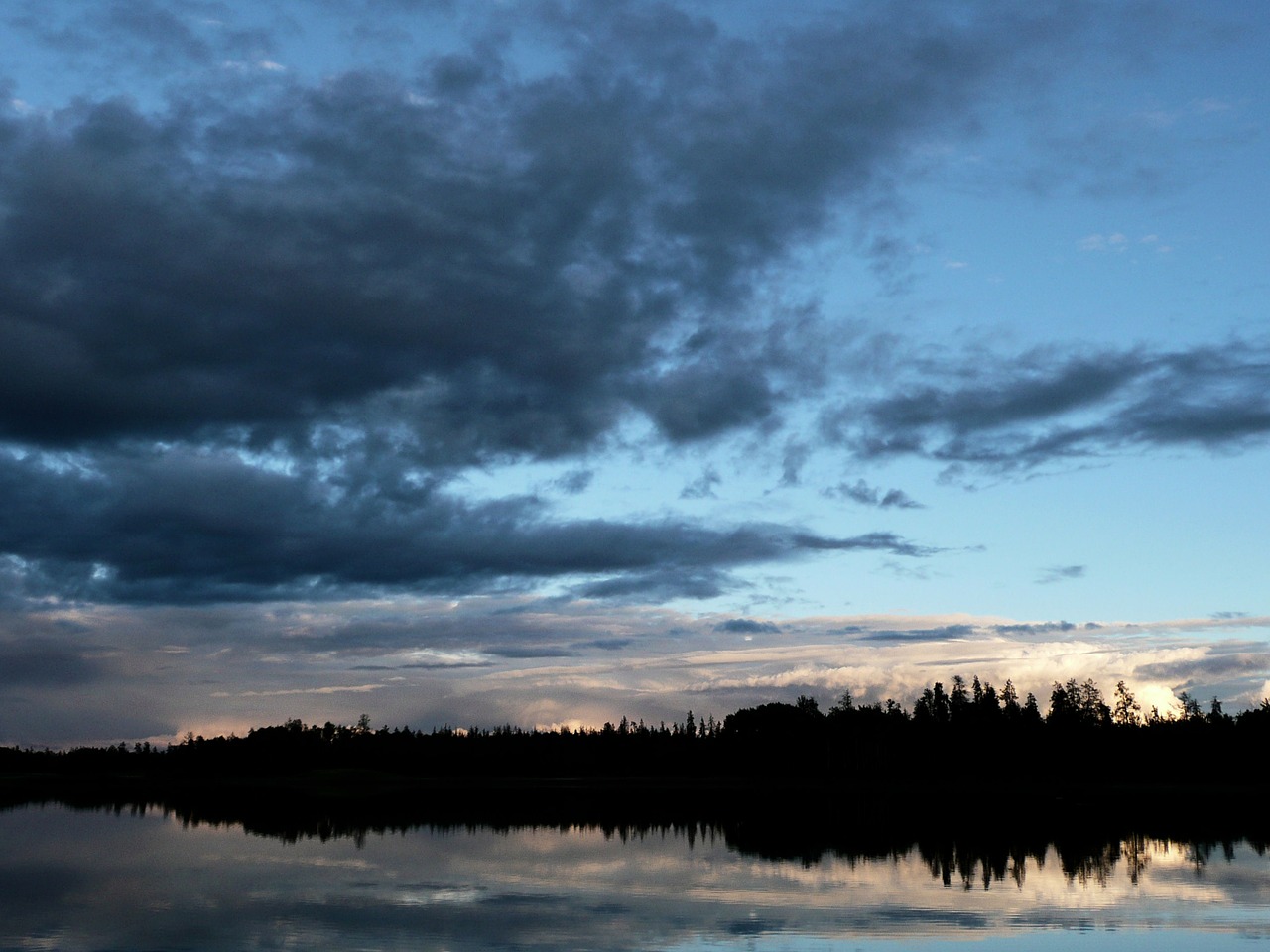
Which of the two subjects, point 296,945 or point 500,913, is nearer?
point 296,945

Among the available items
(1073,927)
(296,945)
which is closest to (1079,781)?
(1073,927)

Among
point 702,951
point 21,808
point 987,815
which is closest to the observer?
point 702,951

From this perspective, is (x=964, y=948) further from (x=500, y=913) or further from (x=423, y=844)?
(x=423, y=844)

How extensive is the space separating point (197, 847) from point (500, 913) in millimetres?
36168

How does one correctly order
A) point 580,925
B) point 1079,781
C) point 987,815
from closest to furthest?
point 580,925, point 987,815, point 1079,781

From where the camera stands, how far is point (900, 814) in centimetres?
10231

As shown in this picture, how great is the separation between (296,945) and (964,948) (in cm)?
1946

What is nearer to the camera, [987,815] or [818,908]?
[818,908]

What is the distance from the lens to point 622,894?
45125mm

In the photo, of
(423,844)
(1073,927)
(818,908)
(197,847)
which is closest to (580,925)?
(818,908)

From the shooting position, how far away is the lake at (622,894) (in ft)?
116

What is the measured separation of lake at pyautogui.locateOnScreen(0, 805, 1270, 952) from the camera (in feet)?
116

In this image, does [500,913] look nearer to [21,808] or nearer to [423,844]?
[423,844]

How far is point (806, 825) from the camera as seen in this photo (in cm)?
8631
